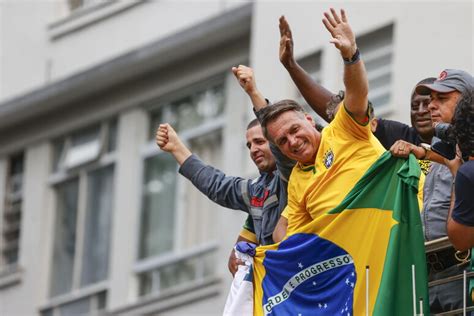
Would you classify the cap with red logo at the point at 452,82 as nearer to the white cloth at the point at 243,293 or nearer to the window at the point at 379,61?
the white cloth at the point at 243,293

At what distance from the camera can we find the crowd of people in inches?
511

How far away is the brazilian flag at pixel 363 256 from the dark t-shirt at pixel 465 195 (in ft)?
2.32

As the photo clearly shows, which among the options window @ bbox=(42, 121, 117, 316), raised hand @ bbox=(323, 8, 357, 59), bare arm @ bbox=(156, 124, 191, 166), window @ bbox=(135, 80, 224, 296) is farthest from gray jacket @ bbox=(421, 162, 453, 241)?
window @ bbox=(42, 121, 117, 316)

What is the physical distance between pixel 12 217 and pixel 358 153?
20156mm

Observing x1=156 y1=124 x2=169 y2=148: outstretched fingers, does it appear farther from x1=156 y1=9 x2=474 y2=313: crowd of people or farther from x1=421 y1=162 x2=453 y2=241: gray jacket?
x1=421 y1=162 x2=453 y2=241: gray jacket

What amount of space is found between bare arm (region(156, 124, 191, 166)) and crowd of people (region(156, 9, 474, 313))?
96 centimetres

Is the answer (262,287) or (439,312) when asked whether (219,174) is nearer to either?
(262,287)

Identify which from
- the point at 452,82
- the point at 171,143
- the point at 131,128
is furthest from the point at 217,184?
the point at 131,128

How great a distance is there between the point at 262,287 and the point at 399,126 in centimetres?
157

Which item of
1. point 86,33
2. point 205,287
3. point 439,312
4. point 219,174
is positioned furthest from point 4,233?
point 439,312

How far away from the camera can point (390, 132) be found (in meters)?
14.9

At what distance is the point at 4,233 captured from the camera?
33375 millimetres

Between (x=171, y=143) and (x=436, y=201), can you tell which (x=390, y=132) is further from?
(x=171, y=143)

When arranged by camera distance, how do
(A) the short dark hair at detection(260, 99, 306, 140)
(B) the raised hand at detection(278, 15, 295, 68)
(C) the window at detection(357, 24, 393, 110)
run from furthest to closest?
1. (C) the window at detection(357, 24, 393, 110)
2. (B) the raised hand at detection(278, 15, 295, 68)
3. (A) the short dark hair at detection(260, 99, 306, 140)
